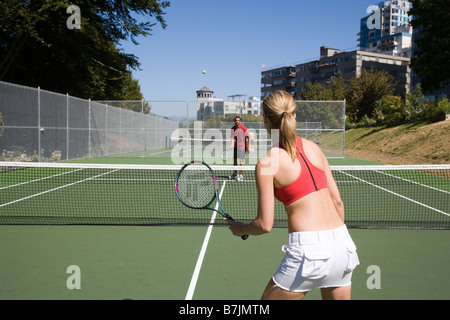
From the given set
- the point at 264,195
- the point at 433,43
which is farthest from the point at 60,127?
the point at 433,43

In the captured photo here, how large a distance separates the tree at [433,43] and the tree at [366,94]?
49.9 feet

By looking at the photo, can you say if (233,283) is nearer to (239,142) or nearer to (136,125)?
(239,142)

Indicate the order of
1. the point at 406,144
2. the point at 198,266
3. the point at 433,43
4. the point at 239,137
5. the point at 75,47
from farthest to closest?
the point at 433,43
the point at 406,144
the point at 75,47
the point at 239,137
the point at 198,266

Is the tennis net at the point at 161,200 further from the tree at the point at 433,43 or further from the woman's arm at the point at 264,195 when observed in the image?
the tree at the point at 433,43

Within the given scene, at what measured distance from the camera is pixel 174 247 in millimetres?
5227

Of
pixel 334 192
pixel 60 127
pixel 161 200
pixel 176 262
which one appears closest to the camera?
pixel 334 192

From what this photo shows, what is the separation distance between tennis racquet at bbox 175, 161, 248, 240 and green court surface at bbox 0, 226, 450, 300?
85cm

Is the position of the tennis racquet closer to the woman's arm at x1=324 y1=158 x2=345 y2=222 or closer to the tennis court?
the tennis court

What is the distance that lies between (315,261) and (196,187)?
204 cm

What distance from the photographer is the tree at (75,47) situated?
59.8ft

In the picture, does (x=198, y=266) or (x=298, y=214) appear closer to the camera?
(x=298, y=214)

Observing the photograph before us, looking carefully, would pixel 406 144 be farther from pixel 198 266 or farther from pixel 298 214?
pixel 298 214

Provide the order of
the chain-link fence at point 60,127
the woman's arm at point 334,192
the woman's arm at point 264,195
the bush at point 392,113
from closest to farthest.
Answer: the woman's arm at point 264,195 → the woman's arm at point 334,192 → the chain-link fence at point 60,127 → the bush at point 392,113

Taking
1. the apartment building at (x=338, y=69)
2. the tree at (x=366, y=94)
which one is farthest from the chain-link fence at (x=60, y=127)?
the apartment building at (x=338, y=69)
